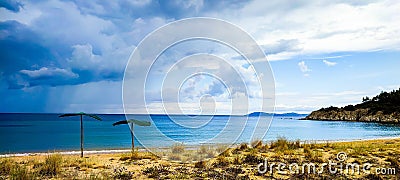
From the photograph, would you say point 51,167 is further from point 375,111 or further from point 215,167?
point 375,111

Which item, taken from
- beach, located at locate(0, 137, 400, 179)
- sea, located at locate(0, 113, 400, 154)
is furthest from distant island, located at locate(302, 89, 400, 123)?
beach, located at locate(0, 137, 400, 179)

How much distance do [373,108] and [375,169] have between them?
275 feet

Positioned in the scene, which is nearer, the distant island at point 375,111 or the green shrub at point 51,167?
the green shrub at point 51,167

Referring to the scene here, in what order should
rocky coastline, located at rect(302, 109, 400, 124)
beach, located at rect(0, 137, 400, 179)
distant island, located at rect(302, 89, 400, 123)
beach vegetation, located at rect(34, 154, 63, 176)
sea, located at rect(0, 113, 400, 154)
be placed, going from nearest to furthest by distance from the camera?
beach, located at rect(0, 137, 400, 179) → beach vegetation, located at rect(34, 154, 63, 176) → sea, located at rect(0, 113, 400, 154) → rocky coastline, located at rect(302, 109, 400, 124) → distant island, located at rect(302, 89, 400, 123)

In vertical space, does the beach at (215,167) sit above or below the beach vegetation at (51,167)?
below

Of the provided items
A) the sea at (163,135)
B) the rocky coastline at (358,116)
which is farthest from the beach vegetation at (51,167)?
the rocky coastline at (358,116)

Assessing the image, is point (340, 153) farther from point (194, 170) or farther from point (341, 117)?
point (341, 117)

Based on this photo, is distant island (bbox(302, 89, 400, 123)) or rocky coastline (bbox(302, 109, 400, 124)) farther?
distant island (bbox(302, 89, 400, 123))

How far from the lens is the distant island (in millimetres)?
73938

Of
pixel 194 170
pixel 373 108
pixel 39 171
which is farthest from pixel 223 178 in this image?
pixel 373 108

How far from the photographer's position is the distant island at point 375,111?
73938 mm

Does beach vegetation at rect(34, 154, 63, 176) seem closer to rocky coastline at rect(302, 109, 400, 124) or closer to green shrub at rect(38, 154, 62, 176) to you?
green shrub at rect(38, 154, 62, 176)

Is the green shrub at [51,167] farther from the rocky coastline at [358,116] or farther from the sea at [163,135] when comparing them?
the rocky coastline at [358,116]

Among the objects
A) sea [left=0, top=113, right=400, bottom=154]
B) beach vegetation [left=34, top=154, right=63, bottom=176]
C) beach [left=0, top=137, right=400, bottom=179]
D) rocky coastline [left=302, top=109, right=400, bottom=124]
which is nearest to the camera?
beach [left=0, top=137, right=400, bottom=179]
